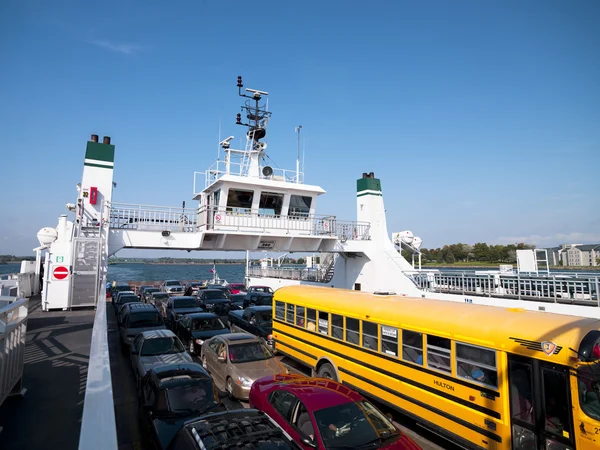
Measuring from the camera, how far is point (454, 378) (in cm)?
613

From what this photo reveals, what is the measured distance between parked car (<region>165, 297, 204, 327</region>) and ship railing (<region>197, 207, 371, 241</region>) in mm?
3622

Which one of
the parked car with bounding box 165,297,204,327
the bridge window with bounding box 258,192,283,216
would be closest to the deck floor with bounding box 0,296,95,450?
the parked car with bounding box 165,297,204,327

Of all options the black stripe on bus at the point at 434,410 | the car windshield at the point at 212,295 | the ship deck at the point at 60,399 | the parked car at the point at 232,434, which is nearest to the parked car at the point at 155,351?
the ship deck at the point at 60,399

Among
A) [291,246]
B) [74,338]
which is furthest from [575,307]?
[74,338]

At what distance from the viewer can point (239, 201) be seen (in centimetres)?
1956

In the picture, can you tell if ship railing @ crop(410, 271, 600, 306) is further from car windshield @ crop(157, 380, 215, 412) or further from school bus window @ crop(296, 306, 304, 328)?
car windshield @ crop(157, 380, 215, 412)

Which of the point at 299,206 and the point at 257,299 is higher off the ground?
the point at 299,206

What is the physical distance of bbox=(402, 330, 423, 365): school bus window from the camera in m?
6.90

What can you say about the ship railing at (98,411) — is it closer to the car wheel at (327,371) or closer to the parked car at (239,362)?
the parked car at (239,362)

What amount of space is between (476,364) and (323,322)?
4453mm

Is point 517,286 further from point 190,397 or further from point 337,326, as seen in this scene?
point 190,397

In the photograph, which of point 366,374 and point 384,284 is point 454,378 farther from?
point 384,284

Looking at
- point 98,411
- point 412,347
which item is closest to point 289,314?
point 412,347

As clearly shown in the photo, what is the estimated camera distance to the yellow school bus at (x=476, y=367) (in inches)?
187
